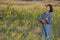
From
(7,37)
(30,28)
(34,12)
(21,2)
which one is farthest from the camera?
(21,2)

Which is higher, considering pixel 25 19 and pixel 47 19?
pixel 47 19

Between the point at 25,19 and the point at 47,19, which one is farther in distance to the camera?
the point at 25,19

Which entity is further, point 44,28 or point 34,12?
point 34,12

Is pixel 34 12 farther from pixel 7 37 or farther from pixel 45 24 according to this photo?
pixel 7 37

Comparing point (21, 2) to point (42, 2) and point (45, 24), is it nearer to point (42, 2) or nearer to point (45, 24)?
point (42, 2)

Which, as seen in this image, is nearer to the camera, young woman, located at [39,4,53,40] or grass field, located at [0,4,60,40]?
young woman, located at [39,4,53,40]

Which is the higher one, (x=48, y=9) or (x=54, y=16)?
(x=48, y=9)

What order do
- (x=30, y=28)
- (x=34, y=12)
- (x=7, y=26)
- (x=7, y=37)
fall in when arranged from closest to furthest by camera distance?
(x=7, y=37), (x=7, y=26), (x=30, y=28), (x=34, y=12)

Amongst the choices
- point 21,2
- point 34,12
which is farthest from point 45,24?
point 21,2

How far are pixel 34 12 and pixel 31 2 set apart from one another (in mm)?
1721

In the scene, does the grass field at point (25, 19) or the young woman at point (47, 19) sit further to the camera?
the grass field at point (25, 19)

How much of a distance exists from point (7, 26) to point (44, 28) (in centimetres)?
92

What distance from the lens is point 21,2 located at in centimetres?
1109

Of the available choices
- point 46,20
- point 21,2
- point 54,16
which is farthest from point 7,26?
point 21,2
